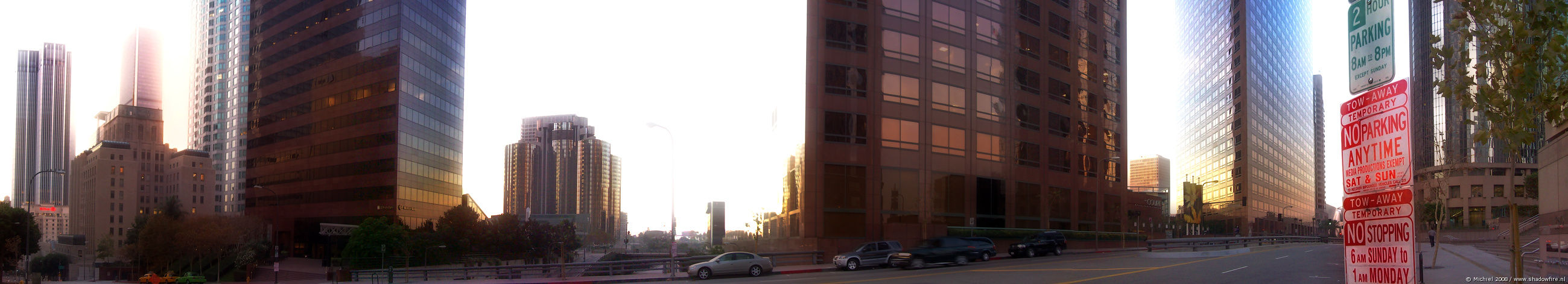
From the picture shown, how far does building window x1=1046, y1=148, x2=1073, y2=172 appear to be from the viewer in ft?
224

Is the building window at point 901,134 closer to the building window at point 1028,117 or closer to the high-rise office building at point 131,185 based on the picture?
the building window at point 1028,117

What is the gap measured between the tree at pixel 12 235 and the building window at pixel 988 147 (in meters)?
91.6

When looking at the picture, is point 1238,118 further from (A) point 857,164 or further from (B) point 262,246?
(B) point 262,246

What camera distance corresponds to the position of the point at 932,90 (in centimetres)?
5841

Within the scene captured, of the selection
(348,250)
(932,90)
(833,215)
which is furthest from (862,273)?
(348,250)

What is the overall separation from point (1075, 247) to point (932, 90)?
15615 millimetres

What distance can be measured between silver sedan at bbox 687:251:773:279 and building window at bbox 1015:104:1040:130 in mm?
32254

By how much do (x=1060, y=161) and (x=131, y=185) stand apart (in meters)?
201

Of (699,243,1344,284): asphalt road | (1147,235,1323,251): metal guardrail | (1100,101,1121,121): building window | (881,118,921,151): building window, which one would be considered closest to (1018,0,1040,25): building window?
(1100,101,1121,121): building window

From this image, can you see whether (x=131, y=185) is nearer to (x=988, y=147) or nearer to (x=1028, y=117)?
(x=988, y=147)

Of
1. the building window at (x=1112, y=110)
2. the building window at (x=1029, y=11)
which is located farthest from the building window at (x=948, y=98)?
the building window at (x=1112, y=110)

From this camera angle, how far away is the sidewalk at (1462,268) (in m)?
23.8

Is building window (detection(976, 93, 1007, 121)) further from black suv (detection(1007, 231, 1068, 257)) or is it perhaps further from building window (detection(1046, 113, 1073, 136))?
black suv (detection(1007, 231, 1068, 257))

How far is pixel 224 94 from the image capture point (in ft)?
599
